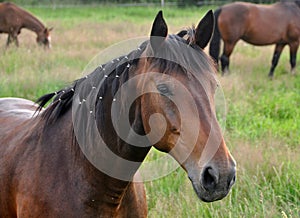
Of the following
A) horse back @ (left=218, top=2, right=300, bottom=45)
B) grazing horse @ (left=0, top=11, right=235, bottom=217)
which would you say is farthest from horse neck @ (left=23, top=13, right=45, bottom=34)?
grazing horse @ (left=0, top=11, right=235, bottom=217)

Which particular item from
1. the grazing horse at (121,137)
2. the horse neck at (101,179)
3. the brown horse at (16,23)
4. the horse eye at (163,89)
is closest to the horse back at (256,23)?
the brown horse at (16,23)

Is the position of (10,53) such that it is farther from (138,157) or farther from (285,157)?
(138,157)

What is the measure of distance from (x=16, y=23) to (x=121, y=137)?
39.3 ft

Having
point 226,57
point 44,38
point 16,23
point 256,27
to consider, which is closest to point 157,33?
point 226,57

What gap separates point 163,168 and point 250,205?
1.99 feet

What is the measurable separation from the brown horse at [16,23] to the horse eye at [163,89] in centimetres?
1119

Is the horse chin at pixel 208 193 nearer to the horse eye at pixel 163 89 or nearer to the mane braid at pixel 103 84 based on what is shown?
the horse eye at pixel 163 89

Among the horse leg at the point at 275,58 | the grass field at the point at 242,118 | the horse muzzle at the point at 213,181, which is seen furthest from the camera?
the horse leg at the point at 275,58

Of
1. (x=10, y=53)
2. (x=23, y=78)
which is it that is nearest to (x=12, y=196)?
(x=23, y=78)

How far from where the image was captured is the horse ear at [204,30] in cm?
191

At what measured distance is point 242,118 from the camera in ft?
19.6

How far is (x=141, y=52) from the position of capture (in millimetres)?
1872

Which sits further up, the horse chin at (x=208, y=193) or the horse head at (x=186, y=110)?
the horse head at (x=186, y=110)

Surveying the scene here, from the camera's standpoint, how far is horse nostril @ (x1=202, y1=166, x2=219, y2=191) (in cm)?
159
